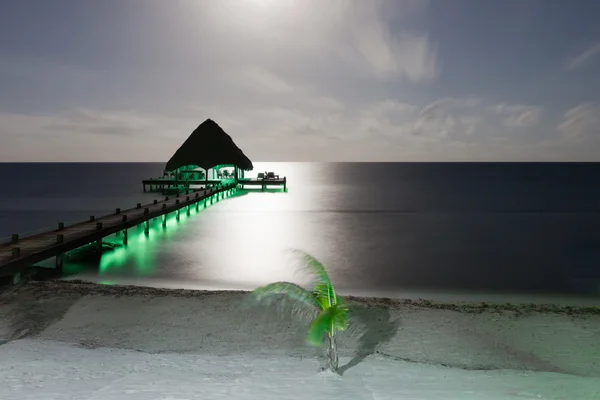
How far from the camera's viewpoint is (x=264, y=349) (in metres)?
8.45

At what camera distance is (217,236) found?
1089 inches

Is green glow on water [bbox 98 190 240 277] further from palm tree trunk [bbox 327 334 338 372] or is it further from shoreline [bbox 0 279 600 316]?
palm tree trunk [bbox 327 334 338 372]

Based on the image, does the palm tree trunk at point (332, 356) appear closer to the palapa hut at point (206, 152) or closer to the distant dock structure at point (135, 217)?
the distant dock structure at point (135, 217)

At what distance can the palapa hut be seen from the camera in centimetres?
4591

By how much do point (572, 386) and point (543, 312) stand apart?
5610 mm

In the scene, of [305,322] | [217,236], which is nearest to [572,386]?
[305,322]

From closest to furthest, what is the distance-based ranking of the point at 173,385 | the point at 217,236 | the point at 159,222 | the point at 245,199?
the point at 173,385 < the point at 217,236 < the point at 159,222 < the point at 245,199

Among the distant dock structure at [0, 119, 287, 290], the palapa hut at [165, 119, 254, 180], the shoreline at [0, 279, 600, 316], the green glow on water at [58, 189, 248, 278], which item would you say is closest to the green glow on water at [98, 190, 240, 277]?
the green glow on water at [58, 189, 248, 278]

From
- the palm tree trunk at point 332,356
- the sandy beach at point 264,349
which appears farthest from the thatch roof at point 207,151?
the palm tree trunk at point 332,356

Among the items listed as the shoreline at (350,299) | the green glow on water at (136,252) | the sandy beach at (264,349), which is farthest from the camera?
the green glow on water at (136,252)

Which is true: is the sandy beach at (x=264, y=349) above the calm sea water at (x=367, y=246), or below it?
above

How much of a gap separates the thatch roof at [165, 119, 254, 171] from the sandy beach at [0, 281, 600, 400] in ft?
110

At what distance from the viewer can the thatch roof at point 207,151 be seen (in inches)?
1807

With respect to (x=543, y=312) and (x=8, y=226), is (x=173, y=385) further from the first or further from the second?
(x=8, y=226)
